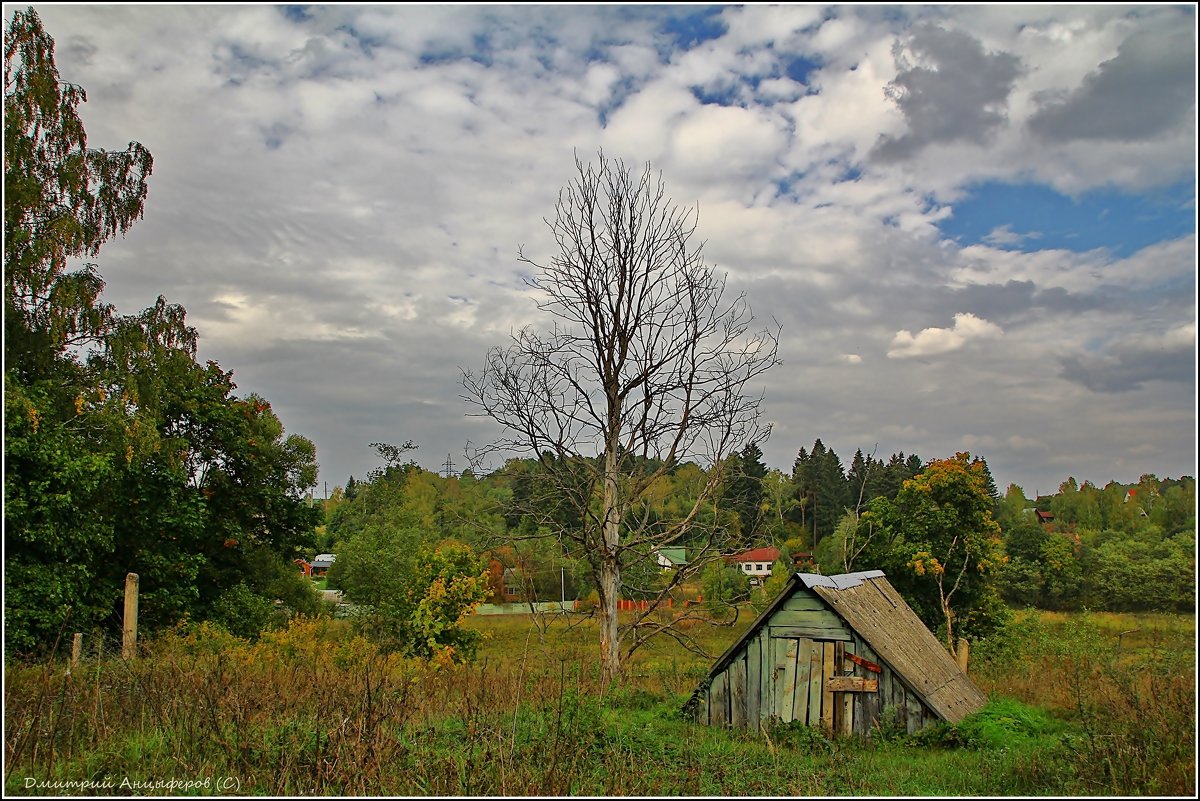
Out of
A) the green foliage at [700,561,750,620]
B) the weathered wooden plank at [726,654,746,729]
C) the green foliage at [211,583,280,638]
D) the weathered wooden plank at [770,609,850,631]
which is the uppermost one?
the weathered wooden plank at [770,609,850,631]

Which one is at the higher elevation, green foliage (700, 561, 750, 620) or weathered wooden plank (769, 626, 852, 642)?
weathered wooden plank (769, 626, 852, 642)

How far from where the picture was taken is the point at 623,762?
6.40m

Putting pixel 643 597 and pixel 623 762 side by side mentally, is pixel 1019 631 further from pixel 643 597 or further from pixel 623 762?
pixel 623 762

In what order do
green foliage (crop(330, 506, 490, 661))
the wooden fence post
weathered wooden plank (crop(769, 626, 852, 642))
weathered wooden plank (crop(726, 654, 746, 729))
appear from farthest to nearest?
green foliage (crop(330, 506, 490, 661)) < the wooden fence post < weathered wooden plank (crop(726, 654, 746, 729)) < weathered wooden plank (crop(769, 626, 852, 642))

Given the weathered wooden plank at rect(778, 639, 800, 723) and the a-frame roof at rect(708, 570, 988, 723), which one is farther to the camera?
the weathered wooden plank at rect(778, 639, 800, 723)

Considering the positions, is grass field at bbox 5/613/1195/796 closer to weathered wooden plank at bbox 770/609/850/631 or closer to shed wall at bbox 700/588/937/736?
shed wall at bbox 700/588/937/736

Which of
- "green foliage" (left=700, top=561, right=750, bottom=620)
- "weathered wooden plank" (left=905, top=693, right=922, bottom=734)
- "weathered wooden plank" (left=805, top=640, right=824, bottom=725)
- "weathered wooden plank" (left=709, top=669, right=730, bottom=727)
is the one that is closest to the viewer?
"weathered wooden plank" (left=905, top=693, right=922, bottom=734)

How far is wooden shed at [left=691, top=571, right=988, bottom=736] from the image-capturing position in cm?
1016

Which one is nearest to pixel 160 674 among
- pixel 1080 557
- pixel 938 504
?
pixel 938 504

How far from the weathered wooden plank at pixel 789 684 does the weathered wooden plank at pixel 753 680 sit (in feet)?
1.09

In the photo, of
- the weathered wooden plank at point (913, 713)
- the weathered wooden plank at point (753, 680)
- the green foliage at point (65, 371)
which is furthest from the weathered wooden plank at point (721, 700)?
the green foliage at point (65, 371)

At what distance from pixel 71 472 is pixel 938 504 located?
2252cm

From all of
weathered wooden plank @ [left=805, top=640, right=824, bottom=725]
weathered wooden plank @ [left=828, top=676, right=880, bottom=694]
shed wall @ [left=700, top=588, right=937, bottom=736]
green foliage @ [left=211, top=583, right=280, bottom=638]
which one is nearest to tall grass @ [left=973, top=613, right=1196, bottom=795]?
shed wall @ [left=700, top=588, right=937, bottom=736]

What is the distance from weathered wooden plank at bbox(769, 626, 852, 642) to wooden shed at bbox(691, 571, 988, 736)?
0.01 m
